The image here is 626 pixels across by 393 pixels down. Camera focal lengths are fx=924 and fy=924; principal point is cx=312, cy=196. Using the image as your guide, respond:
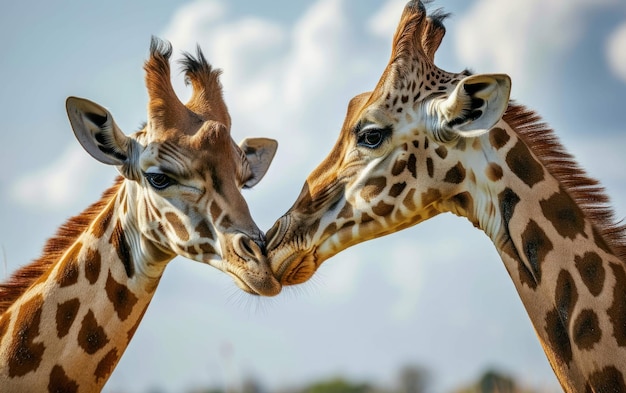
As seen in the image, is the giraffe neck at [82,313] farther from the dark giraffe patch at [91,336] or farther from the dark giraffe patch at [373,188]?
the dark giraffe patch at [373,188]

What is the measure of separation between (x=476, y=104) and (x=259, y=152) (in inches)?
143

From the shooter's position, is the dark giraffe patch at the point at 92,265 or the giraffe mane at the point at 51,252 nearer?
the dark giraffe patch at the point at 92,265

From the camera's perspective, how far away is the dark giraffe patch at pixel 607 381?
6.59 m

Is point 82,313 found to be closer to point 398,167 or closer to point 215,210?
point 215,210

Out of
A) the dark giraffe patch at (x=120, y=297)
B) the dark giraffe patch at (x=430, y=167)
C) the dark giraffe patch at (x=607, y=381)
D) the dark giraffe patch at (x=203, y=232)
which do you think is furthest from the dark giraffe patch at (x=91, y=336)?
the dark giraffe patch at (x=607, y=381)

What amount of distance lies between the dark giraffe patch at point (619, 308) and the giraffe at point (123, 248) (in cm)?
278

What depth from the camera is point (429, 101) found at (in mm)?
7785

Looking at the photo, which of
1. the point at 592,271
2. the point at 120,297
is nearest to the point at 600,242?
the point at 592,271

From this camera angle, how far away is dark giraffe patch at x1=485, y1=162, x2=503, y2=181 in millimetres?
7359

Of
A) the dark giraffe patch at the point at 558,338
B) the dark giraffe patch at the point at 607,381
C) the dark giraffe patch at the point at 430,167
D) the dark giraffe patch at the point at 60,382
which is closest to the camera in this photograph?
the dark giraffe patch at the point at 607,381

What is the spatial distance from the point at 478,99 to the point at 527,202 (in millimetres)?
895

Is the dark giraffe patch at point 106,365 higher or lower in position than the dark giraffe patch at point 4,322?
lower

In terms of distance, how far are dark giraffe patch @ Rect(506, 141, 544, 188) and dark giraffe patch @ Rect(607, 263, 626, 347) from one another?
2.95ft

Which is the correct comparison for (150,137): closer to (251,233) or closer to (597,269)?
(251,233)
